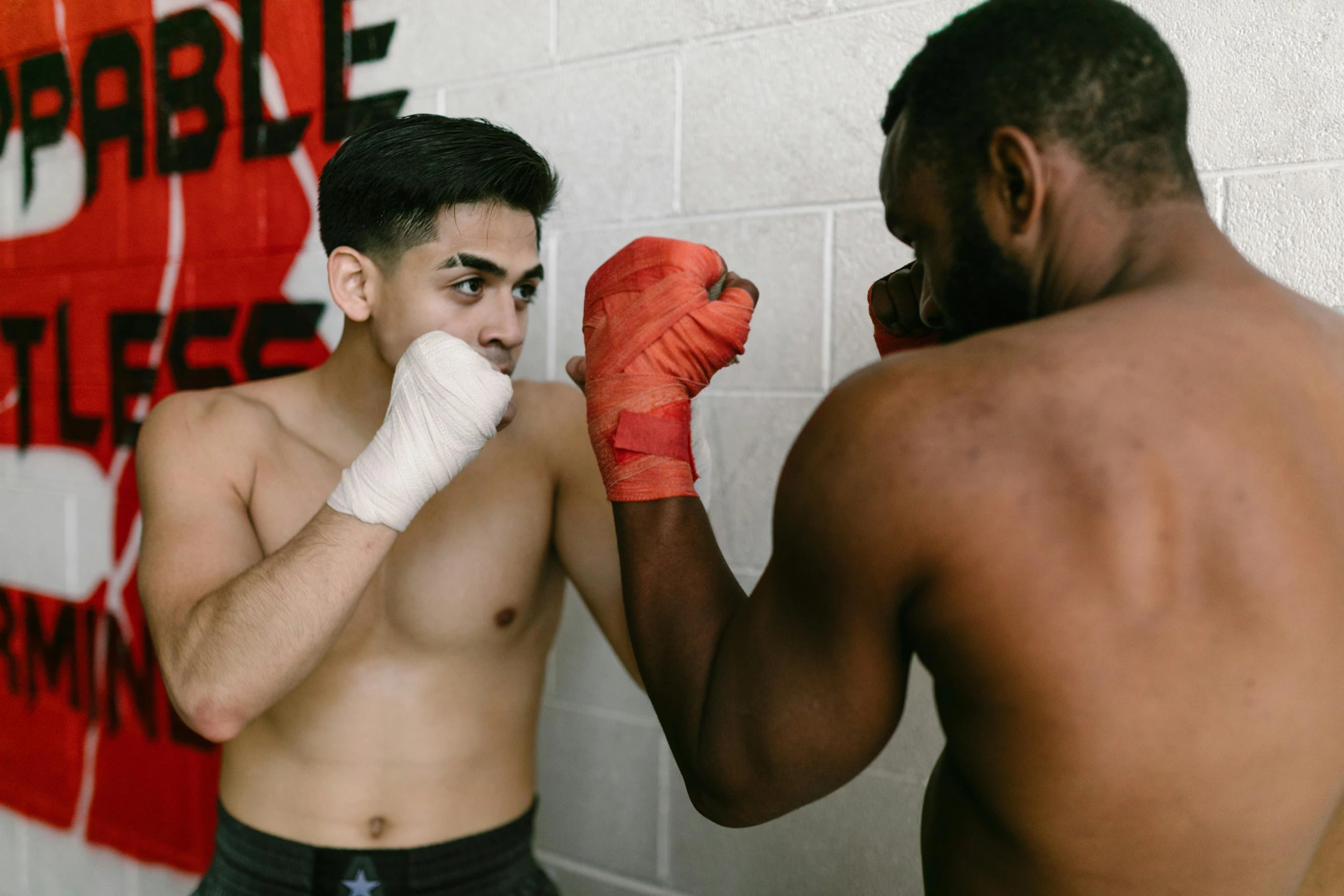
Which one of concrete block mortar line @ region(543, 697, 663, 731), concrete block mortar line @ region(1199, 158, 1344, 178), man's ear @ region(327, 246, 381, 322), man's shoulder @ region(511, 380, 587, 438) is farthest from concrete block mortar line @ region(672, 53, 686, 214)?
concrete block mortar line @ region(543, 697, 663, 731)

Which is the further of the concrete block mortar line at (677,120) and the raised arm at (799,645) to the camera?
the concrete block mortar line at (677,120)

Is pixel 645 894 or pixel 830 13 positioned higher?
pixel 830 13

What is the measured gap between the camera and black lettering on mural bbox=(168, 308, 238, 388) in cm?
200

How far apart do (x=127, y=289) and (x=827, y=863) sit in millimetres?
1918

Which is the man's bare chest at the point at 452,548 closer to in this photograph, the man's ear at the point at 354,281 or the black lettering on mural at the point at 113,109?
the man's ear at the point at 354,281

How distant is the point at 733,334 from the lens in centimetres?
88

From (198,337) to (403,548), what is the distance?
3.41 feet

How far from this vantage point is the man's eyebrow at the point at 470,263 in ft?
4.02

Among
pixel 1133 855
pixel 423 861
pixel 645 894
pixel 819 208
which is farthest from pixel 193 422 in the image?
pixel 1133 855

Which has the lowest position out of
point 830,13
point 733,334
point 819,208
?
point 733,334

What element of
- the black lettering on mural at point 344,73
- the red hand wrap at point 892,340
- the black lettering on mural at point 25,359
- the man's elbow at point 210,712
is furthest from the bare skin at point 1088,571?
the black lettering on mural at point 25,359

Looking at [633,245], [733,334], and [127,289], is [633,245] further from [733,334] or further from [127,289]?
[127,289]

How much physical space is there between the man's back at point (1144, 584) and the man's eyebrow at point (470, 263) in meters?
0.75

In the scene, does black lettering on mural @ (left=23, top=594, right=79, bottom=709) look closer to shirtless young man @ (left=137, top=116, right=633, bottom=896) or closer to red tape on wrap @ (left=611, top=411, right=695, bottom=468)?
shirtless young man @ (left=137, top=116, right=633, bottom=896)
